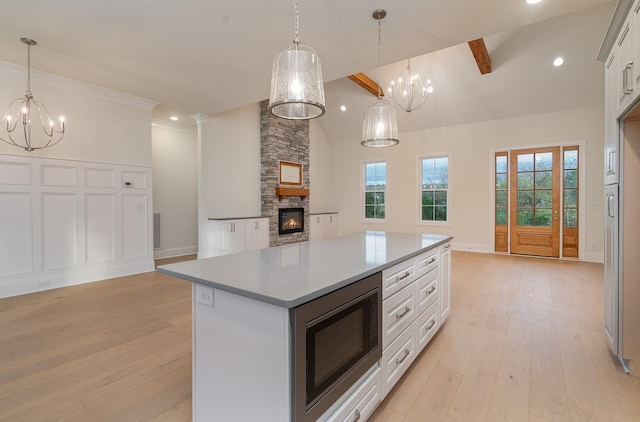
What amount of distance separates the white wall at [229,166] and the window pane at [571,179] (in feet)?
21.0

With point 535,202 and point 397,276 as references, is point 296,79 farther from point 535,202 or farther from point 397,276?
point 535,202

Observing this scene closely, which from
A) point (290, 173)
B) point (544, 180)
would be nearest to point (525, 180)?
point (544, 180)

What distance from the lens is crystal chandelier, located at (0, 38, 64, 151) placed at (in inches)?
142

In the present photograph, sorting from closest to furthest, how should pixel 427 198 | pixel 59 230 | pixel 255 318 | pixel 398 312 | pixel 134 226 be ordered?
pixel 255 318, pixel 398 312, pixel 59 230, pixel 134 226, pixel 427 198

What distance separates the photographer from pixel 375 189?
8359 mm

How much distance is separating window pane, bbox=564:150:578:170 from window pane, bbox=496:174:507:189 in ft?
3.42

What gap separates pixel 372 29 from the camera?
301 cm

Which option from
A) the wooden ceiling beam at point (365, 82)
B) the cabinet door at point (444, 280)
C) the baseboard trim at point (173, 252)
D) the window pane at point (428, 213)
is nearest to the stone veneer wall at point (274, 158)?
the baseboard trim at point (173, 252)

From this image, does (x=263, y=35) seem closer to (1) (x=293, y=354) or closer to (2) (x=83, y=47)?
(2) (x=83, y=47)

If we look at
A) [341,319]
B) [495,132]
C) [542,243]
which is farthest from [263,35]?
[542,243]

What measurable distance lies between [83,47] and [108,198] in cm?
220

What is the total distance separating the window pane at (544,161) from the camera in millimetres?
5969

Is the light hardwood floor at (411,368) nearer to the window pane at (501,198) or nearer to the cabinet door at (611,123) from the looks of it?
the cabinet door at (611,123)

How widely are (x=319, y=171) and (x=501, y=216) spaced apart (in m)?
4.78
